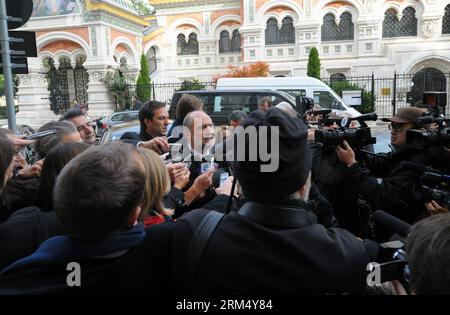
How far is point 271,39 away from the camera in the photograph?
25016 millimetres

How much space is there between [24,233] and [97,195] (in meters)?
0.63

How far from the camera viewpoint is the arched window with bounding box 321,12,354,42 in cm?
2375

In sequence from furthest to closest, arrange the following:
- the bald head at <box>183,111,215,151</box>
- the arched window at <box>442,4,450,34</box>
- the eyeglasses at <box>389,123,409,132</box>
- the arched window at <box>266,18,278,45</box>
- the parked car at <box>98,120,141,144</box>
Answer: the arched window at <box>266,18,278,45</box> < the arched window at <box>442,4,450,34</box> < the parked car at <box>98,120,141,144</box> < the bald head at <box>183,111,215,151</box> < the eyeglasses at <box>389,123,409,132</box>

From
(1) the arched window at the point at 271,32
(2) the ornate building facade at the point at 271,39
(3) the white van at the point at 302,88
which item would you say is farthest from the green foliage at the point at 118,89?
(3) the white van at the point at 302,88

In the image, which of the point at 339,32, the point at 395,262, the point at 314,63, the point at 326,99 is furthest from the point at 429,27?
the point at 395,262

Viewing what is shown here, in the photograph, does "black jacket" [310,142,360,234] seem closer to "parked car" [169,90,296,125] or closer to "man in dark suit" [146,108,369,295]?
"man in dark suit" [146,108,369,295]

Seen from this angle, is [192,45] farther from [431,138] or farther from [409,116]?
[431,138]

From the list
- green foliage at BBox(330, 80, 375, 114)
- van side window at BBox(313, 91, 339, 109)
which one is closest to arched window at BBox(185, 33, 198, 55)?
green foliage at BBox(330, 80, 375, 114)

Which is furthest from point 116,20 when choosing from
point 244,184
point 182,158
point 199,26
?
point 244,184

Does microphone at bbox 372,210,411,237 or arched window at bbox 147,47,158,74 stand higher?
arched window at bbox 147,47,158,74

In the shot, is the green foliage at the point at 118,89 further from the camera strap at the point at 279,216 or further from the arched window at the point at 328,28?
the camera strap at the point at 279,216

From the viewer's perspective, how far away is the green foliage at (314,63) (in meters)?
21.9

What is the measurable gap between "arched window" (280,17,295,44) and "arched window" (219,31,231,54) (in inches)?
166

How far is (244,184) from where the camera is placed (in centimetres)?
154
